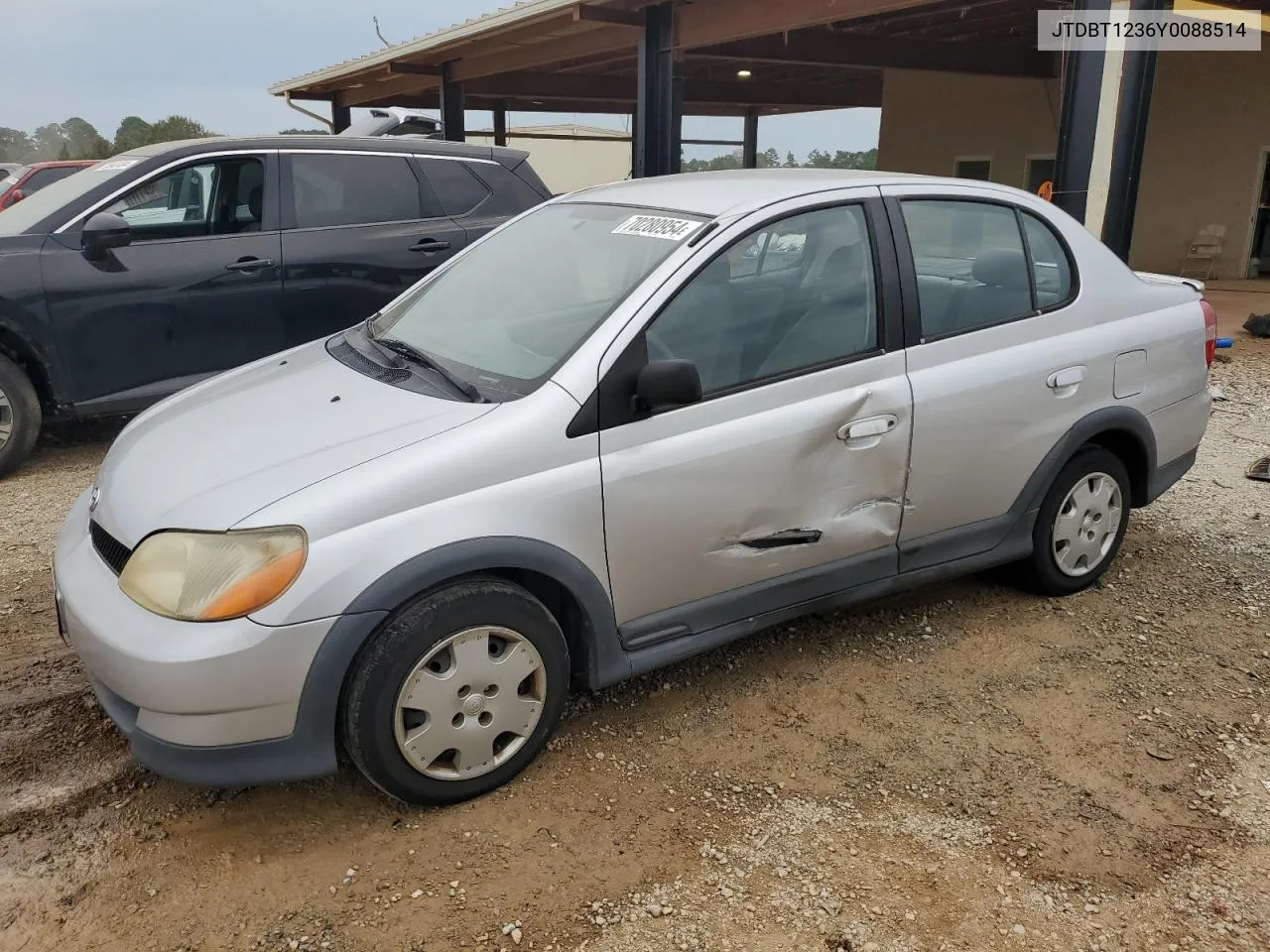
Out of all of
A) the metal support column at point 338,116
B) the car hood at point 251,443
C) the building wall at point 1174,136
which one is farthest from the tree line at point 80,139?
the car hood at point 251,443

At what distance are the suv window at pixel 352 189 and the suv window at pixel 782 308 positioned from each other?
13.0ft

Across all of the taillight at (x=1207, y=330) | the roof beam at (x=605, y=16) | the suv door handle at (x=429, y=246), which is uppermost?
the roof beam at (x=605, y=16)

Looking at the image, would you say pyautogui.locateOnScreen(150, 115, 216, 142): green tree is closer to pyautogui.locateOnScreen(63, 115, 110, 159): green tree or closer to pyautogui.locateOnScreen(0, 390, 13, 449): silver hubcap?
pyautogui.locateOnScreen(63, 115, 110, 159): green tree

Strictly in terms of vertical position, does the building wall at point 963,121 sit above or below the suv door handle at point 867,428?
above

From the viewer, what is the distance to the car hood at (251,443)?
8.50 ft

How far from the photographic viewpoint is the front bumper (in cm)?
240

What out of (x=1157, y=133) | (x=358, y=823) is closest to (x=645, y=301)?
(x=358, y=823)

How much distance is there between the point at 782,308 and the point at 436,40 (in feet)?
40.7

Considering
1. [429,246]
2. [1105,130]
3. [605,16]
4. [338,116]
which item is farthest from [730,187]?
[338,116]

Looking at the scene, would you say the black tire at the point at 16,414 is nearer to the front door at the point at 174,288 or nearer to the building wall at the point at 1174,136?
the front door at the point at 174,288

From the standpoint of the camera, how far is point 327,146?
20.8ft

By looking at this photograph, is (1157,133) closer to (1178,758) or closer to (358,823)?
(1178,758)

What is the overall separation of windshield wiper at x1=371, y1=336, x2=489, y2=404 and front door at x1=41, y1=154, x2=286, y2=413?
9.33 ft

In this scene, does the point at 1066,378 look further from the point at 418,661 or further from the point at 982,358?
the point at 418,661
